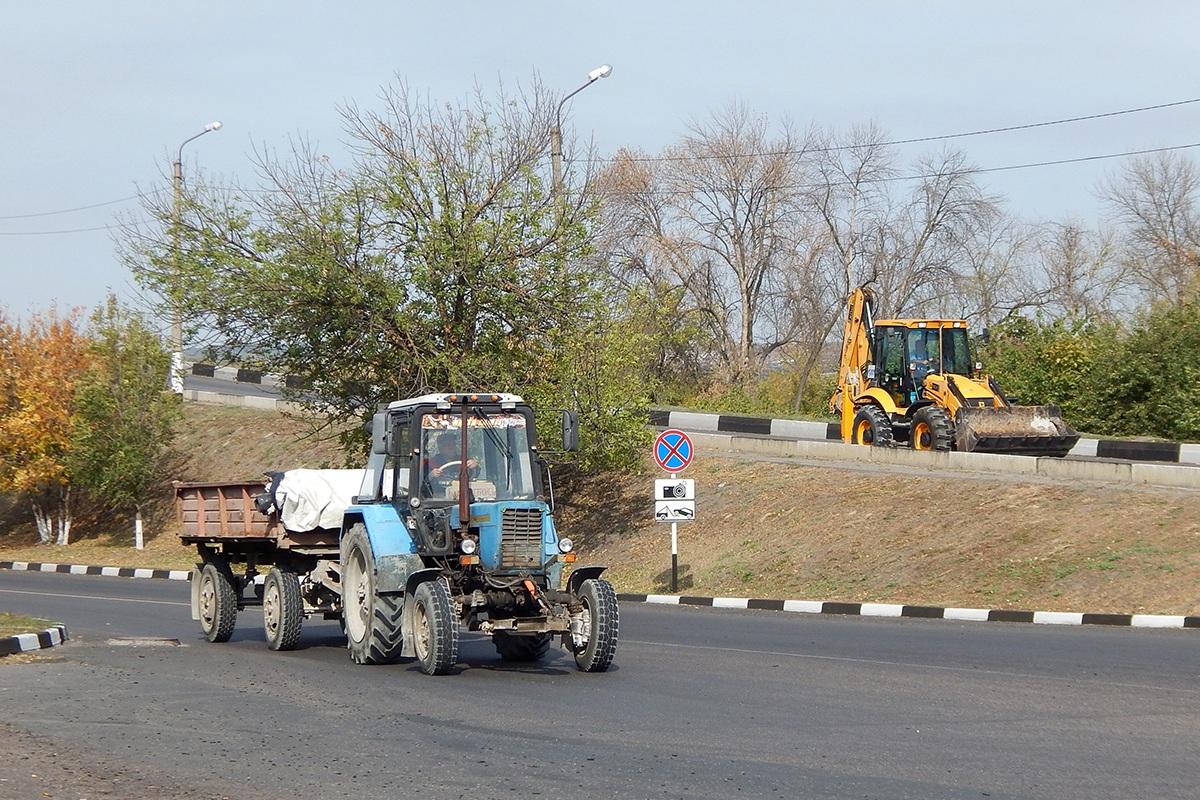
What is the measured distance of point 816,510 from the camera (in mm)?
25594

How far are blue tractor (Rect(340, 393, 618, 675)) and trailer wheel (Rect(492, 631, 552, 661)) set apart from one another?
0.5 inches

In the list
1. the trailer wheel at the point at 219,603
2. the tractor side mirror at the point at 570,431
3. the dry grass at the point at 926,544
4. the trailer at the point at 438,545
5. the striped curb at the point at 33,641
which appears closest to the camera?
the trailer at the point at 438,545

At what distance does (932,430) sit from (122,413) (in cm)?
2475

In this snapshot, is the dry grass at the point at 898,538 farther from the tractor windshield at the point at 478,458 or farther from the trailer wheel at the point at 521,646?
the tractor windshield at the point at 478,458

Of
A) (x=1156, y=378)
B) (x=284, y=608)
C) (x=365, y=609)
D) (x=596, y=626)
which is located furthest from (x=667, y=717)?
(x=1156, y=378)

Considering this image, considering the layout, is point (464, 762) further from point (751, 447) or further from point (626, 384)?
point (751, 447)

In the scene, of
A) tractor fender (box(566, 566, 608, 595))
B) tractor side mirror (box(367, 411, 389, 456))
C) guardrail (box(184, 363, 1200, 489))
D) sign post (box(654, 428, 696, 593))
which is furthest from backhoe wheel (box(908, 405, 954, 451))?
tractor side mirror (box(367, 411, 389, 456))

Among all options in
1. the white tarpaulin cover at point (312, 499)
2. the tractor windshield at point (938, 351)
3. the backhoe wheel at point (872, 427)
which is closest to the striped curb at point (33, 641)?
the white tarpaulin cover at point (312, 499)

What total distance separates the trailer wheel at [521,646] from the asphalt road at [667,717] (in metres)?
0.17

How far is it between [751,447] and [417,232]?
9.68m

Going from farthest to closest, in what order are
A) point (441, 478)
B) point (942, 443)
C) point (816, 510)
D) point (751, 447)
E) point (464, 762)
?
point (751, 447), point (942, 443), point (816, 510), point (441, 478), point (464, 762)

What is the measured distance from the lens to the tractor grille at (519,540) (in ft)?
40.5

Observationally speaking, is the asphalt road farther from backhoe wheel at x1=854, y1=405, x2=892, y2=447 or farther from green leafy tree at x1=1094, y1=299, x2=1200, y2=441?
green leafy tree at x1=1094, y1=299, x2=1200, y2=441

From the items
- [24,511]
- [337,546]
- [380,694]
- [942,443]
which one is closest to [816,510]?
[942,443]
